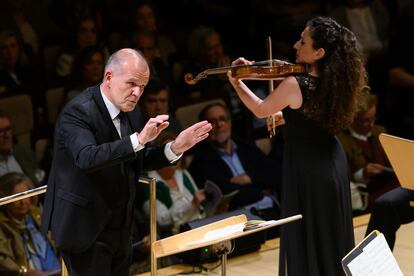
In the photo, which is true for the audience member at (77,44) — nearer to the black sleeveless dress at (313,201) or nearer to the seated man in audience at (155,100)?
the seated man in audience at (155,100)

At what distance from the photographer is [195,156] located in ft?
20.6

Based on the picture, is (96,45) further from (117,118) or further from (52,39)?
(117,118)

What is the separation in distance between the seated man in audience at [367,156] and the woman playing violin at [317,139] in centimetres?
254

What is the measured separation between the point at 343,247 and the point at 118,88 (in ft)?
5.22

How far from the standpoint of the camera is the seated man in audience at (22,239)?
532cm

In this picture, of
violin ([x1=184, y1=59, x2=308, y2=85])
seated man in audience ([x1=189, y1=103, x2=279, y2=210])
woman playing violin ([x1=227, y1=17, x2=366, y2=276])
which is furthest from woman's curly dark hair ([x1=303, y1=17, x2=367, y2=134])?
seated man in audience ([x1=189, y1=103, x2=279, y2=210])

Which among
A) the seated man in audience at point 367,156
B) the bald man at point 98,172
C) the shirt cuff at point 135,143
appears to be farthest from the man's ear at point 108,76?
the seated man in audience at point 367,156

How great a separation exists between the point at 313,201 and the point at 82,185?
1.39 metres

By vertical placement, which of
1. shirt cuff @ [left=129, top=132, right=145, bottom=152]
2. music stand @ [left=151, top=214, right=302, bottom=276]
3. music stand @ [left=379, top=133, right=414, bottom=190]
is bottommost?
music stand @ [left=151, top=214, right=302, bottom=276]

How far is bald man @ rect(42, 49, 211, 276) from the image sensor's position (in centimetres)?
332

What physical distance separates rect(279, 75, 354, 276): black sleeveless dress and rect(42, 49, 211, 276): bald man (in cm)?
100

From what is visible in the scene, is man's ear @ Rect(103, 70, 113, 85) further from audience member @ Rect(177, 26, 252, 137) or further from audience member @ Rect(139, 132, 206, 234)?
audience member @ Rect(177, 26, 252, 137)

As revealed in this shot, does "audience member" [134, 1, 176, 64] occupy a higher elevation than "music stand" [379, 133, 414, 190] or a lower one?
higher

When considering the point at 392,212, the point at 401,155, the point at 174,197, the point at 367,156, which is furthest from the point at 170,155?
the point at 367,156
